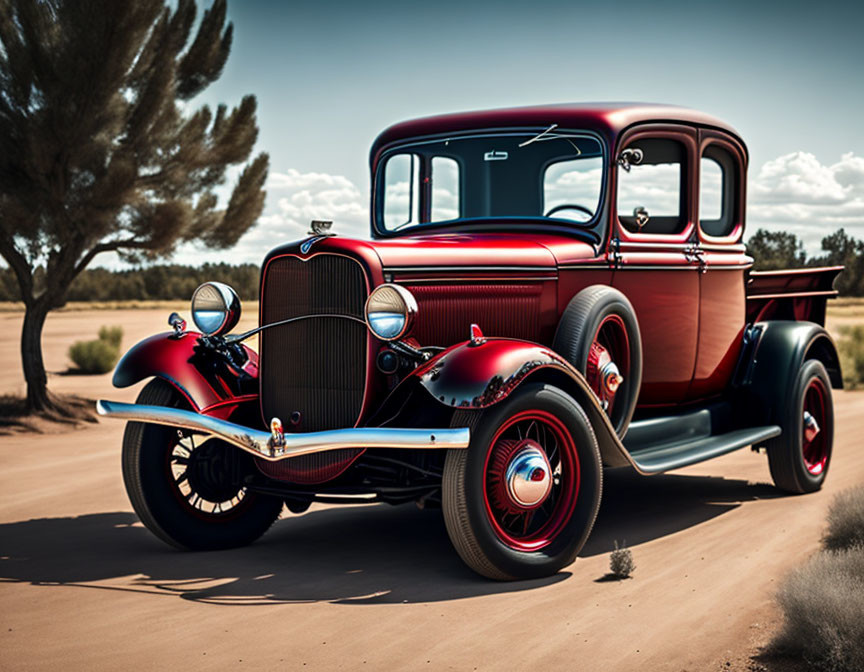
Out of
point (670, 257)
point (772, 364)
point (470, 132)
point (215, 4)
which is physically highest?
point (215, 4)

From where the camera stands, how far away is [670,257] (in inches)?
279

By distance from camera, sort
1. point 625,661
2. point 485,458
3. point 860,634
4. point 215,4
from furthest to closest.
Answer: point 215,4 < point 485,458 < point 625,661 < point 860,634

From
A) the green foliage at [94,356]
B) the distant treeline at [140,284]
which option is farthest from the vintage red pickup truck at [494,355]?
the distant treeline at [140,284]

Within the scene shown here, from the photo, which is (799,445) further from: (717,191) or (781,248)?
(781,248)

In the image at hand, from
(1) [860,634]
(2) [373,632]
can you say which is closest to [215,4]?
(2) [373,632]

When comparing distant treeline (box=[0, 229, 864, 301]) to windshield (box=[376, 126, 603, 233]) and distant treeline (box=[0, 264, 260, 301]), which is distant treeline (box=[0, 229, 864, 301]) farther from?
windshield (box=[376, 126, 603, 233])

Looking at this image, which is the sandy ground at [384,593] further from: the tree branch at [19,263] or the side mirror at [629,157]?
the tree branch at [19,263]

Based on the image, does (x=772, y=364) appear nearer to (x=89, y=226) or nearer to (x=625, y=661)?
(x=625, y=661)

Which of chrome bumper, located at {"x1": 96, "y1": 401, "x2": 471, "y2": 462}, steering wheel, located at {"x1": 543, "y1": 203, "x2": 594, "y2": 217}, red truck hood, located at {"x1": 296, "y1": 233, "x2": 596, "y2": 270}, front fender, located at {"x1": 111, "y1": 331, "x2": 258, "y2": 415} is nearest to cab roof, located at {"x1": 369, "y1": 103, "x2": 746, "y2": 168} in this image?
steering wheel, located at {"x1": 543, "y1": 203, "x2": 594, "y2": 217}

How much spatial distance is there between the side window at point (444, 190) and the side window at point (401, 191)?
0.39 ft

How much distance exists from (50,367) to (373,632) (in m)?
21.0

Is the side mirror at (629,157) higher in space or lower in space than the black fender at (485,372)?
higher

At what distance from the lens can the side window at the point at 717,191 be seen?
762 centimetres

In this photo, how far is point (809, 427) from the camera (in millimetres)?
8180
